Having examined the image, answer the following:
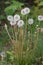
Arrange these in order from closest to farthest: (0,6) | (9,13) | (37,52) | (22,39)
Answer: (22,39), (37,52), (9,13), (0,6)

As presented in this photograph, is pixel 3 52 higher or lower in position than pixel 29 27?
lower

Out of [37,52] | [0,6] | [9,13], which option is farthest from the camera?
[0,6]

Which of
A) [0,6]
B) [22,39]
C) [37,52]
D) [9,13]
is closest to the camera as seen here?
[22,39]

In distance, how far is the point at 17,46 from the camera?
4223 mm

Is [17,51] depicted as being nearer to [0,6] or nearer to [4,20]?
[4,20]

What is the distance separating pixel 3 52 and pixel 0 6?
246cm

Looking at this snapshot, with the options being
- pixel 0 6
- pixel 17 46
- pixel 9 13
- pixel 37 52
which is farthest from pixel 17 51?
pixel 0 6

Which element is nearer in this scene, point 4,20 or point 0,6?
point 4,20

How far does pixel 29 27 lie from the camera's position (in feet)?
15.5

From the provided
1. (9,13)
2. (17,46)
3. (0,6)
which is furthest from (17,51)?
(0,6)

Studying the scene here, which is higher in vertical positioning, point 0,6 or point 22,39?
point 22,39

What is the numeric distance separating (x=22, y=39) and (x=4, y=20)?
Result: 224cm

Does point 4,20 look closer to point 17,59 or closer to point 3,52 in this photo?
point 3,52

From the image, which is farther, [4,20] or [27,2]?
A: [27,2]
